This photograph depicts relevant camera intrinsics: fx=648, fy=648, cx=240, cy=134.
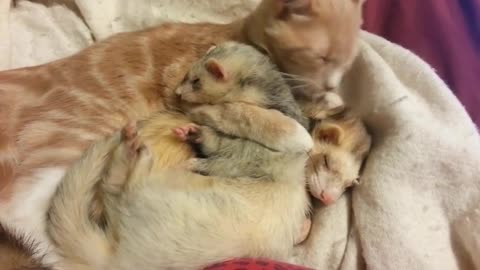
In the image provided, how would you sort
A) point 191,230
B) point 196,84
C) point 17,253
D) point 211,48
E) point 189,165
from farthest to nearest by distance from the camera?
point 211,48
point 196,84
point 189,165
point 191,230
point 17,253

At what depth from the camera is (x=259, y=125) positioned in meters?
1.41

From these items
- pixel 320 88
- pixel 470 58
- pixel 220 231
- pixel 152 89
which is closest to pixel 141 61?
pixel 152 89

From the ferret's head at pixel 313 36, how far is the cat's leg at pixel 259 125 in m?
0.20

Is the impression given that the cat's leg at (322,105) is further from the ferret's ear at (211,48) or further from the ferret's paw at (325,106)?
the ferret's ear at (211,48)

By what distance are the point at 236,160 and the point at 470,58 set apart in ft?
2.25

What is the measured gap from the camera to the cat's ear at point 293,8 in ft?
4.95

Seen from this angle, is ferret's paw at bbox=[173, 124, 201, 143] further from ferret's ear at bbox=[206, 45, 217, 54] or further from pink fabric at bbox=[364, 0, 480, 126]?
pink fabric at bbox=[364, 0, 480, 126]

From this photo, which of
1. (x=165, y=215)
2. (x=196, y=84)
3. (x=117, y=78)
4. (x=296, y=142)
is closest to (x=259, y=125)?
(x=296, y=142)

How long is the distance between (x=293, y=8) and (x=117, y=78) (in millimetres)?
464

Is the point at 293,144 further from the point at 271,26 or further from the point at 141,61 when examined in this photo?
the point at 141,61

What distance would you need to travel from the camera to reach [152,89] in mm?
1610

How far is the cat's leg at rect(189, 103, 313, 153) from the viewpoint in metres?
1.40

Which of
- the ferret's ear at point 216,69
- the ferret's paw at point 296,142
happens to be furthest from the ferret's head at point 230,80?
the ferret's paw at point 296,142

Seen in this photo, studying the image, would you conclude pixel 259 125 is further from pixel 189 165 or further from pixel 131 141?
pixel 131 141
